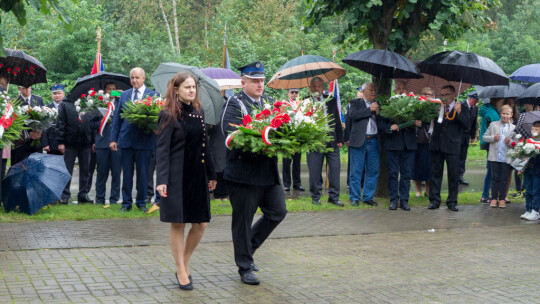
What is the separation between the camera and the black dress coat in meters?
6.46

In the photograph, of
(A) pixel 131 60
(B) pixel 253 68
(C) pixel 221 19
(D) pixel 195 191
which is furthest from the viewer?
(C) pixel 221 19

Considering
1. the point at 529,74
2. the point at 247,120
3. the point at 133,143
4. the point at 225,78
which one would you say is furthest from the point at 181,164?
the point at 529,74

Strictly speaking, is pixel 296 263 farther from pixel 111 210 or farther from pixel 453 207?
pixel 453 207

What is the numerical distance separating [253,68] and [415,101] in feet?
16.0

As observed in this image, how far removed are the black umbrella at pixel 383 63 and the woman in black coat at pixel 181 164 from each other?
17.2ft

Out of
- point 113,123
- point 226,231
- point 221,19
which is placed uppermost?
point 221,19

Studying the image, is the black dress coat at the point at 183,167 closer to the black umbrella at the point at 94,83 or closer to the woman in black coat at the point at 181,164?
the woman in black coat at the point at 181,164

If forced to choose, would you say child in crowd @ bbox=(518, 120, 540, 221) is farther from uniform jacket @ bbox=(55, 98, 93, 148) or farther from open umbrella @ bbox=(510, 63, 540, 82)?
uniform jacket @ bbox=(55, 98, 93, 148)

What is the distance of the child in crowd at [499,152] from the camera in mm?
12398

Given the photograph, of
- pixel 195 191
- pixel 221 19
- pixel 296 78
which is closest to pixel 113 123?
pixel 296 78

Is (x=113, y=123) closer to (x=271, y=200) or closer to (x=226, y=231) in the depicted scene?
(x=226, y=231)

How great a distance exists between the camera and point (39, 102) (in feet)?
39.9

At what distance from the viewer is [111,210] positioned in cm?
1089

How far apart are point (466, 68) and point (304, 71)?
9.32ft
